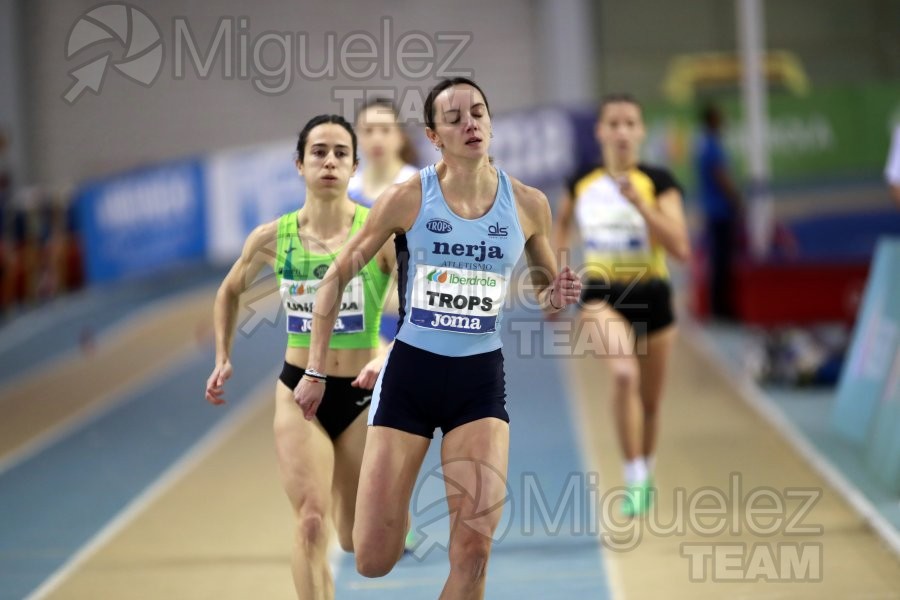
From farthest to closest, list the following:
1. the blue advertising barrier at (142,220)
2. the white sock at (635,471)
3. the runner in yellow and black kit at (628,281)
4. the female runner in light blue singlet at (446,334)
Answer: the blue advertising barrier at (142,220)
the white sock at (635,471)
the runner in yellow and black kit at (628,281)
the female runner in light blue singlet at (446,334)

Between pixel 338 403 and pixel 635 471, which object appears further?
pixel 635 471

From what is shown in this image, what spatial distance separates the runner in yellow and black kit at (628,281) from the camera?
739cm

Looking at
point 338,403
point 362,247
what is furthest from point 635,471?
point 362,247

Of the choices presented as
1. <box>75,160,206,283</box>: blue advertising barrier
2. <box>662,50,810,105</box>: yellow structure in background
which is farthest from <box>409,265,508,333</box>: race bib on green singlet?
<box>662,50,810,105</box>: yellow structure in background

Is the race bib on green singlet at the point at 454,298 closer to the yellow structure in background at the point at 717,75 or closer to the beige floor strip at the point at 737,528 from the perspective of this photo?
the beige floor strip at the point at 737,528

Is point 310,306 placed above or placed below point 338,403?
above

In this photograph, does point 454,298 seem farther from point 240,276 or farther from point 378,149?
point 378,149

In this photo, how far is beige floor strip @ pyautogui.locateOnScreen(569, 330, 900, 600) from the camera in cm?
609

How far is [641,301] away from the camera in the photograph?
294 inches

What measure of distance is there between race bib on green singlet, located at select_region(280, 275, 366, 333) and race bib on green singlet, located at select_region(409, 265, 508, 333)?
2.18ft

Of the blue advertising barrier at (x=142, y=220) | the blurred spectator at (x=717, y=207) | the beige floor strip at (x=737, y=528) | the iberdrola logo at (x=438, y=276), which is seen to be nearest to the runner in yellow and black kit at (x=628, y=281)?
the beige floor strip at (x=737, y=528)

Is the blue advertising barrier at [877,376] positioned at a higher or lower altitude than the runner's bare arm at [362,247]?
lower

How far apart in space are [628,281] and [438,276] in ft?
10.5

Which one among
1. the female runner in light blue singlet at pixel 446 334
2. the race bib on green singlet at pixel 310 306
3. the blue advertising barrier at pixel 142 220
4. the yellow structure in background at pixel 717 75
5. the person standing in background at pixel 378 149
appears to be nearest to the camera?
the female runner in light blue singlet at pixel 446 334
